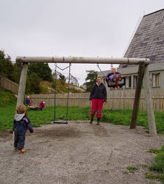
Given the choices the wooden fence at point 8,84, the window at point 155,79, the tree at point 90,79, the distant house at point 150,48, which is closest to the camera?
the distant house at point 150,48

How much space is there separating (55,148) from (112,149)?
1.33 metres

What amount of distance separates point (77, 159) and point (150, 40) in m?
19.7

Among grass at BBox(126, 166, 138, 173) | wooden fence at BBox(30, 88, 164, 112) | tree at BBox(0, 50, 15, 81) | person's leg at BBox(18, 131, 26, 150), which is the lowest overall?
grass at BBox(126, 166, 138, 173)

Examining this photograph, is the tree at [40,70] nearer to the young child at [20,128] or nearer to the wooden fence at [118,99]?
the wooden fence at [118,99]

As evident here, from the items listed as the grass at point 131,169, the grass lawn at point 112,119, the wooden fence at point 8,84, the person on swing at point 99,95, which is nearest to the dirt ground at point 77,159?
the grass at point 131,169

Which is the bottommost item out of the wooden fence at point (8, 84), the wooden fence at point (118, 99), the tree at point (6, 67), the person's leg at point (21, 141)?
the person's leg at point (21, 141)

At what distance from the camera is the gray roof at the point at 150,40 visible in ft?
65.8

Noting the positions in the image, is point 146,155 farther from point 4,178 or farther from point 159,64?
point 159,64

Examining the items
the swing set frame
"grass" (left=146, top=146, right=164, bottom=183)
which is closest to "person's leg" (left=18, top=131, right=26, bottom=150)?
the swing set frame

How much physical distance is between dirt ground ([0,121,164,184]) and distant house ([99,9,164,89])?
39.5 feet

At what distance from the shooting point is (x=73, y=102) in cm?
2128

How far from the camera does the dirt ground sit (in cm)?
345

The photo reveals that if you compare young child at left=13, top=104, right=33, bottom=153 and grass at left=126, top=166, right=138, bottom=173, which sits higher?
young child at left=13, top=104, right=33, bottom=153

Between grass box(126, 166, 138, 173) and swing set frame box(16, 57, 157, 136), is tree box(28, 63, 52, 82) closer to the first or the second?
swing set frame box(16, 57, 157, 136)
